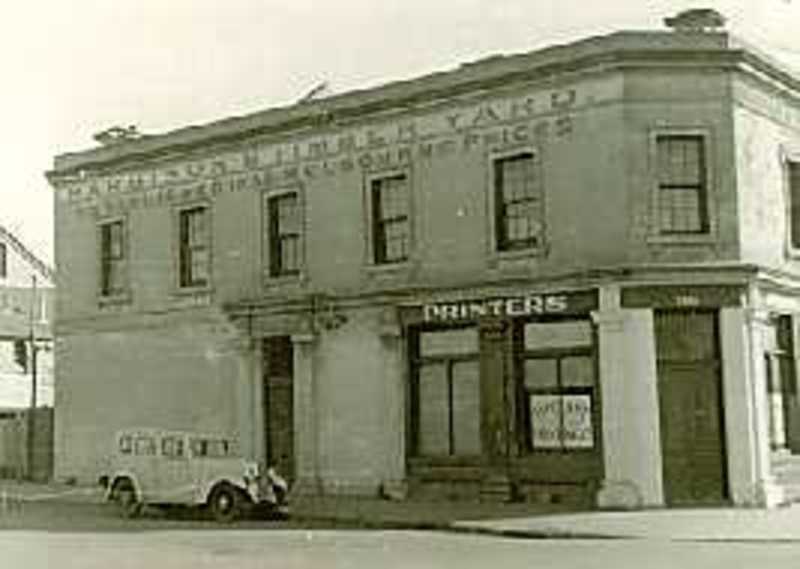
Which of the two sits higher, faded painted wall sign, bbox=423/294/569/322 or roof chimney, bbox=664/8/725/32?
roof chimney, bbox=664/8/725/32

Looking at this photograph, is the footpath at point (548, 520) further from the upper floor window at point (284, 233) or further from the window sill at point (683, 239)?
the upper floor window at point (284, 233)

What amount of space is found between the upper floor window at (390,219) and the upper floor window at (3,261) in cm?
3412

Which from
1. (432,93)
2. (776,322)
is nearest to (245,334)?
(432,93)

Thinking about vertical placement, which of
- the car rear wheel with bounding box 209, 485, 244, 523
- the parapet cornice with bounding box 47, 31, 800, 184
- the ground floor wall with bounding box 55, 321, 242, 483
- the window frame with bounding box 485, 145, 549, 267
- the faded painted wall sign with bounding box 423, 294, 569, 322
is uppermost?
the parapet cornice with bounding box 47, 31, 800, 184

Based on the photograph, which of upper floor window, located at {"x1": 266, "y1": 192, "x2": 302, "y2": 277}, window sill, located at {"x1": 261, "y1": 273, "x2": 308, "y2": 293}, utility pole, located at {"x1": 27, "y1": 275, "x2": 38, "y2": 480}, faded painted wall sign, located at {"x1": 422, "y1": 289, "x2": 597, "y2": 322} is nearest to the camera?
faded painted wall sign, located at {"x1": 422, "y1": 289, "x2": 597, "y2": 322}

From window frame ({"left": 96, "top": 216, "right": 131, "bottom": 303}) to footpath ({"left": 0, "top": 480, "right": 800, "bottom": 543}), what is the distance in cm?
670

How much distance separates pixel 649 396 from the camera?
75.4 feet

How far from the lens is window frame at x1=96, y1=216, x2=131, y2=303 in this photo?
3145 cm

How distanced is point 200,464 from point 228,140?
8.48 meters

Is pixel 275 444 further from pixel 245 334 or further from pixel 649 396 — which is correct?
pixel 649 396

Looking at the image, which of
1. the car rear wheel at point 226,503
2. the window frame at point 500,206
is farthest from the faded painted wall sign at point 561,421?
the car rear wheel at point 226,503

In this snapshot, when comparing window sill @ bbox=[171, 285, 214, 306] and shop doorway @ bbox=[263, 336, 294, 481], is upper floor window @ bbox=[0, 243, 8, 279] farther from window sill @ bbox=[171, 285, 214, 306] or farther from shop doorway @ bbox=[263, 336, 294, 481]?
shop doorway @ bbox=[263, 336, 294, 481]

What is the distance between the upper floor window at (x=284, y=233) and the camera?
28.3m

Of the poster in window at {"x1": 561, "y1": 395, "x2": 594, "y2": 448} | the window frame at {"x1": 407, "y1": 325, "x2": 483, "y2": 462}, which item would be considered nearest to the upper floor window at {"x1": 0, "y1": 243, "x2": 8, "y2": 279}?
the window frame at {"x1": 407, "y1": 325, "x2": 483, "y2": 462}
